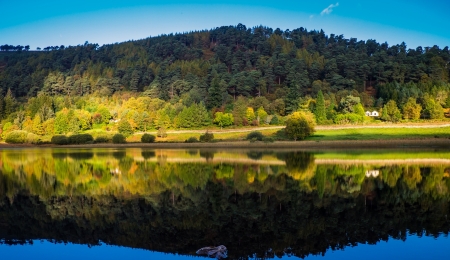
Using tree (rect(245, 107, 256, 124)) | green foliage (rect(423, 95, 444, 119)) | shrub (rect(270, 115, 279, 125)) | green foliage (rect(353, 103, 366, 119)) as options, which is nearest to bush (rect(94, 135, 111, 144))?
tree (rect(245, 107, 256, 124))

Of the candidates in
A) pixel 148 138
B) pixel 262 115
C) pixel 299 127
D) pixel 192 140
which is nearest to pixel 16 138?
pixel 148 138

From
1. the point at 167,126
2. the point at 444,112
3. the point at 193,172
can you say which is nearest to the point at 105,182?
the point at 193,172

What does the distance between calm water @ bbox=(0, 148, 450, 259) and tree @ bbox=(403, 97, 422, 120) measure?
64.5 meters

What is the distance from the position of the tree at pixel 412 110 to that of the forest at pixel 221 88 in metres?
0.23

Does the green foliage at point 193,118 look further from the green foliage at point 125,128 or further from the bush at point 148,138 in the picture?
the bush at point 148,138

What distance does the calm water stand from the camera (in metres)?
12.3

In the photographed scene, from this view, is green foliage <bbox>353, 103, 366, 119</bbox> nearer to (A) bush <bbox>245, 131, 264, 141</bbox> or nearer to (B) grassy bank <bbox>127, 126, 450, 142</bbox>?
(B) grassy bank <bbox>127, 126, 450, 142</bbox>

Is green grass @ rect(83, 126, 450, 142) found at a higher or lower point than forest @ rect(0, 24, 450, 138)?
lower

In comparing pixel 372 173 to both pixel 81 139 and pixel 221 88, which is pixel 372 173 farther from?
pixel 221 88

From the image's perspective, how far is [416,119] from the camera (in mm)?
84688

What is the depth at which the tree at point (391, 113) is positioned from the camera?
8556 centimetres

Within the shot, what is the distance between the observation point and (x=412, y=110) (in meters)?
85.9

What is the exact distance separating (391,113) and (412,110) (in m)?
4.39

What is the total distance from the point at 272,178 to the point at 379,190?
745 centimetres
